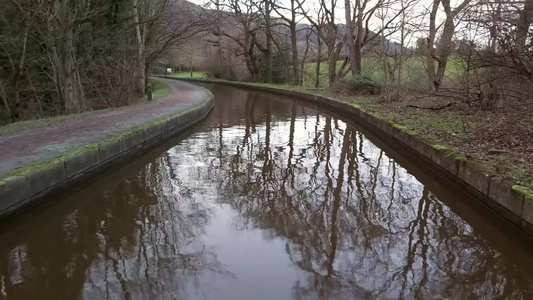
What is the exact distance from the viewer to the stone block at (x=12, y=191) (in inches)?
187

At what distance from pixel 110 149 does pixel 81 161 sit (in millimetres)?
1005

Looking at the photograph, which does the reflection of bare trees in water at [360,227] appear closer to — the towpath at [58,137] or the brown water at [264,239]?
the brown water at [264,239]

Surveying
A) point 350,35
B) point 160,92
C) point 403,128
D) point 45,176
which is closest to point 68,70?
point 160,92

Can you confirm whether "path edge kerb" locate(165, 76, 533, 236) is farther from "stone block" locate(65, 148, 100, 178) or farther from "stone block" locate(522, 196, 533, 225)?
"stone block" locate(65, 148, 100, 178)

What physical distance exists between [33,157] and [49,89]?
14.6m

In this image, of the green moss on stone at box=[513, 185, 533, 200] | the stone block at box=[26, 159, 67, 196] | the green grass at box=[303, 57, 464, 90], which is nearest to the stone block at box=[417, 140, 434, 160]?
the green moss on stone at box=[513, 185, 533, 200]

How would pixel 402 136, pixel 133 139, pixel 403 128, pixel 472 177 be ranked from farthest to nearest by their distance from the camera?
1. pixel 403 128
2. pixel 402 136
3. pixel 133 139
4. pixel 472 177

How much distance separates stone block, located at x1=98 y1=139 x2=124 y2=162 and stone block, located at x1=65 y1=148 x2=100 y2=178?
0.59 feet

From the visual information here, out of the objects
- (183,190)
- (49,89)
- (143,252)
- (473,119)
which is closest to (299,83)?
(49,89)

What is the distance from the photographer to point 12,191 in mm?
4879

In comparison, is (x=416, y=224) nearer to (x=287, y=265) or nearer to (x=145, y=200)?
(x=287, y=265)

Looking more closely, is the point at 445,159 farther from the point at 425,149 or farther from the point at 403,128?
the point at 403,128

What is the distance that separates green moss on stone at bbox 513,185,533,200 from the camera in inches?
174

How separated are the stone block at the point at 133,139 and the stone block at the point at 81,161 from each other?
115 cm
